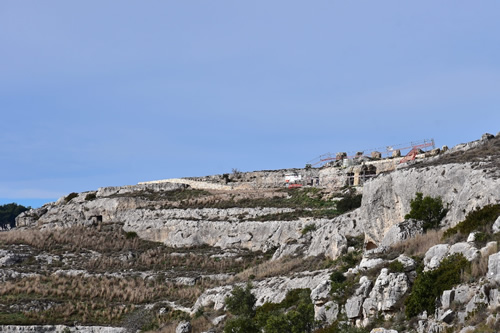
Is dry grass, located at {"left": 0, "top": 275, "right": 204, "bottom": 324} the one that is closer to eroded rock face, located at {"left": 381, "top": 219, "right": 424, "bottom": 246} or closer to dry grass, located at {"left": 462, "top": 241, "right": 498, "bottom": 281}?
Result: eroded rock face, located at {"left": 381, "top": 219, "right": 424, "bottom": 246}

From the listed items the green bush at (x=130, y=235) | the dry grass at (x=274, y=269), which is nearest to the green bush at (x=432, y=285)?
the dry grass at (x=274, y=269)

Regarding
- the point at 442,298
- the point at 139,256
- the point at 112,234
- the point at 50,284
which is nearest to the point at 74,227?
the point at 112,234

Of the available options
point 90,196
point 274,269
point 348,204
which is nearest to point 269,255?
point 348,204

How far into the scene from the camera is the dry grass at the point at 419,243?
26.6 meters

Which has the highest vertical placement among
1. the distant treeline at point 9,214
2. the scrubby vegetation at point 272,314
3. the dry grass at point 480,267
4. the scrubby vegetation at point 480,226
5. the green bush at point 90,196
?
the distant treeline at point 9,214

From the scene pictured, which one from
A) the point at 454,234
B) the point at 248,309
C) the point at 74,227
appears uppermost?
the point at 74,227

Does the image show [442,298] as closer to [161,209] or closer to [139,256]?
[139,256]

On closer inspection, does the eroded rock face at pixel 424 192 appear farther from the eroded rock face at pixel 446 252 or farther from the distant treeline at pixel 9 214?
the distant treeline at pixel 9 214

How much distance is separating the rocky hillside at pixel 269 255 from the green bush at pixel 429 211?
0.23ft

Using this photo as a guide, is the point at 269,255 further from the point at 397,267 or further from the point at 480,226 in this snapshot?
the point at 480,226

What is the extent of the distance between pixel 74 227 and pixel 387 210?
5043 cm

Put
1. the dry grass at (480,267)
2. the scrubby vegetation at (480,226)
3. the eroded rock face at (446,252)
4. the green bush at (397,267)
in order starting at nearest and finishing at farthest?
the dry grass at (480,267) → the eroded rock face at (446,252) → the scrubby vegetation at (480,226) → the green bush at (397,267)

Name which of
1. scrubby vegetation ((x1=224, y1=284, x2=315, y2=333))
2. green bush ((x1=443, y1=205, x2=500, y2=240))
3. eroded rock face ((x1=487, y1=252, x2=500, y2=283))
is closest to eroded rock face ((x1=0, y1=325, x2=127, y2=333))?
scrubby vegetation ((x1=224, y1=284, x2=315, y2=333))

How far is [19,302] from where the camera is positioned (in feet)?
177
